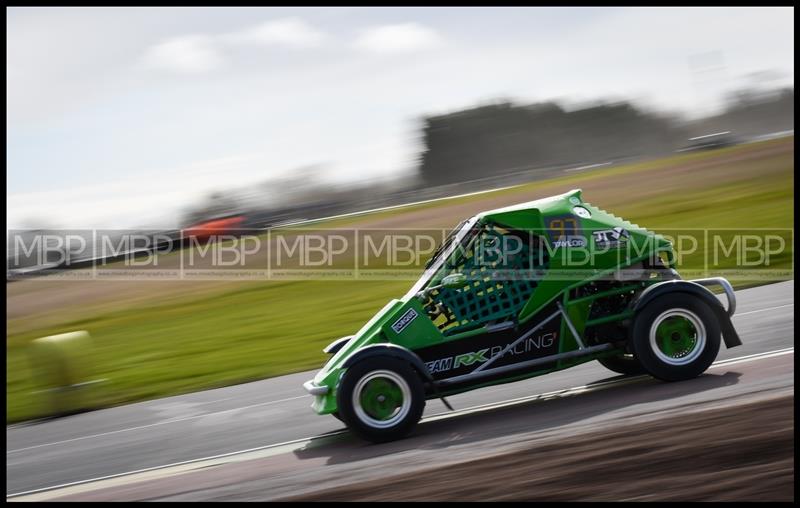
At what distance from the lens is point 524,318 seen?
26.7ft

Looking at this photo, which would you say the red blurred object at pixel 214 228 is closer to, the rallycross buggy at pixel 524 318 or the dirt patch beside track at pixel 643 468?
the rallycross buggy at pixel 524 318

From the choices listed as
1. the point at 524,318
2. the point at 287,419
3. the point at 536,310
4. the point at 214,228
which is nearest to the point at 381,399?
the point at 524,318

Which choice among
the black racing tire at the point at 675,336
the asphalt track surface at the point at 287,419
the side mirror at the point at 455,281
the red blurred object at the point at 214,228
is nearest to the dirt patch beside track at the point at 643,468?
the asphalt track surface at the point at 287,419

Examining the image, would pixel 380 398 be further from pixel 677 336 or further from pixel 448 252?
pixel 677 336

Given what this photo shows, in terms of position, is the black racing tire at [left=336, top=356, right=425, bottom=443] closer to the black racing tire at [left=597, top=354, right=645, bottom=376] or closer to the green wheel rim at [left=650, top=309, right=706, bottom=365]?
the green wheel rim at [left=650, top=309, right=706, bottom=365]

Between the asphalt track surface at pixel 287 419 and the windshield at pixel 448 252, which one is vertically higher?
the windshield at pixel 448 252

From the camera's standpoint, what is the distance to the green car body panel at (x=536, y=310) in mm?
8055

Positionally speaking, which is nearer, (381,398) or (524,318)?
(381,398)

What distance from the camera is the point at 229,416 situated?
409 inches

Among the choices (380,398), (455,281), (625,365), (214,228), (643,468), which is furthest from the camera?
(214,228)

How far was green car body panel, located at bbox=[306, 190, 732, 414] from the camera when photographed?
8.05 meters

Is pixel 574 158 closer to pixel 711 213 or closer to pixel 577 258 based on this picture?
pixel 711 213

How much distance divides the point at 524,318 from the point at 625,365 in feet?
5.43

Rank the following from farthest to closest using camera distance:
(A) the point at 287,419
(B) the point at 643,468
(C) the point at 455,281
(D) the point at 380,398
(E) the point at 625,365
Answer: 1. (A) the point at 287,419
2. (E) the point at 625,365
3. (C) the point at 455,281
4. (D) the point at 380,398
5. (B) the point at 643,468
